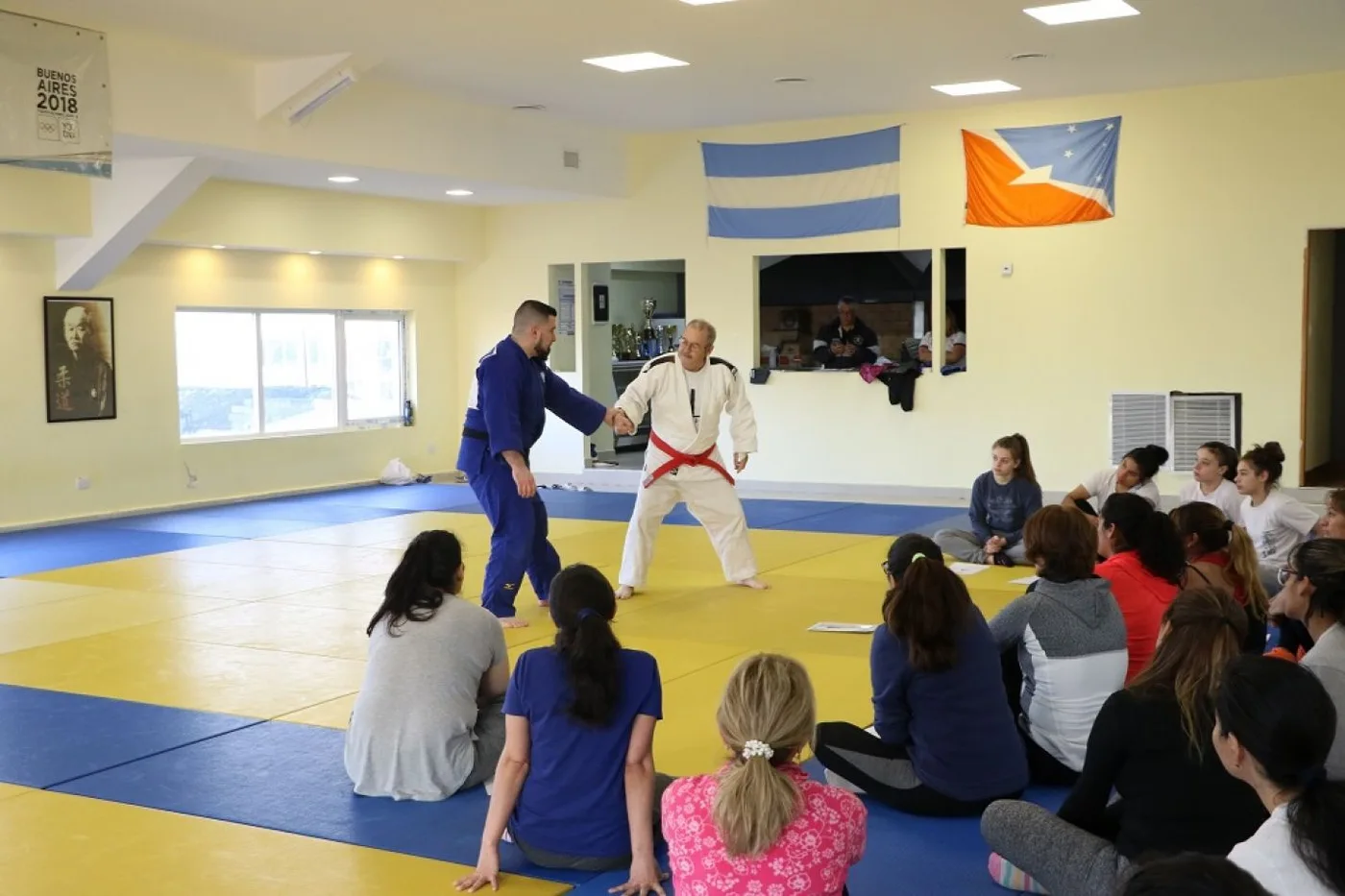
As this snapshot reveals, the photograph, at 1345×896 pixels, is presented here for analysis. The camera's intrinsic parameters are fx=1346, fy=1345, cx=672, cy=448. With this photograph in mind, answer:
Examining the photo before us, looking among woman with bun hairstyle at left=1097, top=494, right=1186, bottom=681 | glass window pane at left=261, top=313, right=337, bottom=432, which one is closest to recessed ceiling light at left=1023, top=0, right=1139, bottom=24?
woman with bun hairstyle at left=1097, top=494, right=1186, bottom=681

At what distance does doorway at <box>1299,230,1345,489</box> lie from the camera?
36.2ft

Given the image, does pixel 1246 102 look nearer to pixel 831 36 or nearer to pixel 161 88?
pixel 831 36

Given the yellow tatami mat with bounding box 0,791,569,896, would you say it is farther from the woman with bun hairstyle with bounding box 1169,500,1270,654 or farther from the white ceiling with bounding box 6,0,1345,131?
the white ceiling with bounding box 6,0,1345,131

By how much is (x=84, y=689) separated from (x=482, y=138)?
23.0 feet

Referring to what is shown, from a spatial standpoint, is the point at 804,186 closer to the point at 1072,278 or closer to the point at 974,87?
the point at 974,87

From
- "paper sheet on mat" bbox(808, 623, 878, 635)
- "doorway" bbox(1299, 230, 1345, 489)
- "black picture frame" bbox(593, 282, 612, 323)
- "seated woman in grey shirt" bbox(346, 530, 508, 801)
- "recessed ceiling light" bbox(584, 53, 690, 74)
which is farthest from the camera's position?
"black picture frame" bbox(593, 282, 612, 323)

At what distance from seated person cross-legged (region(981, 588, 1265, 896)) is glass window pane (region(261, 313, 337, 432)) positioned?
11.0 m

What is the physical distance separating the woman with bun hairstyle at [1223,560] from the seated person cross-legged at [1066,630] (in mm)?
658

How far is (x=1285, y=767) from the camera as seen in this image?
2.17 m

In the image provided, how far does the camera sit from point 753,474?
13.1 meters

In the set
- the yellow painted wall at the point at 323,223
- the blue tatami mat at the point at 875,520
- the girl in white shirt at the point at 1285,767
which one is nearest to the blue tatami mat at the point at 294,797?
the girl in white shirt at the point at 1285,767

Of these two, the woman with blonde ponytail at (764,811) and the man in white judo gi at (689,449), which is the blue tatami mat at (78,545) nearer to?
the man in white judo gi at (689,449)

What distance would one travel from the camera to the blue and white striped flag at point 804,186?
480 inches

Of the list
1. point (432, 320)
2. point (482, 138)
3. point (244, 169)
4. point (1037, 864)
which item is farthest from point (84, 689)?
point (432, 320)
